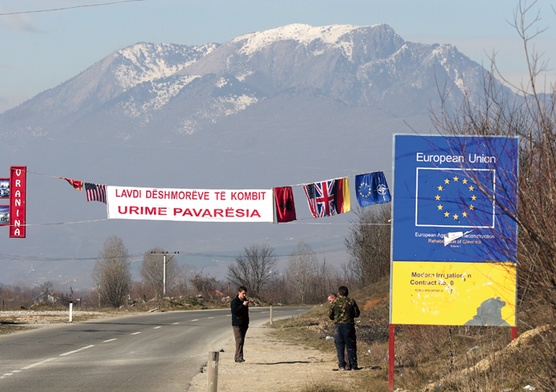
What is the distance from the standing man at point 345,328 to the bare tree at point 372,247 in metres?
47.6

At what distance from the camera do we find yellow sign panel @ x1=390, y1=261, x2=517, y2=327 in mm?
17516

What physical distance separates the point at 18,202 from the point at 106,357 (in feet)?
67.5

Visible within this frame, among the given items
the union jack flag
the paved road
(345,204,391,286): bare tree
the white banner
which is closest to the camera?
the paved road

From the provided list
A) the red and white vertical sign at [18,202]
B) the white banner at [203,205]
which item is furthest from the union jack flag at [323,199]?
the red and white vertical sign at [18,202]

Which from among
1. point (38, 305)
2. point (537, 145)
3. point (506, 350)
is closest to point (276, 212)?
point (506, 350)

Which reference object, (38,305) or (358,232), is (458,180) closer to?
(38,305)

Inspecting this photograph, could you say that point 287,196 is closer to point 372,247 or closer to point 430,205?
point 430,205

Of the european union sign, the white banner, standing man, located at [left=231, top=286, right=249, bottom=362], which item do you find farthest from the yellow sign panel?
the white banner

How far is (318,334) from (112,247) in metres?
109

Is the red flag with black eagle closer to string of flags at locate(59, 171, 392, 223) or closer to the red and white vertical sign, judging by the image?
string of flags at locate(59, 171, 392, 223)

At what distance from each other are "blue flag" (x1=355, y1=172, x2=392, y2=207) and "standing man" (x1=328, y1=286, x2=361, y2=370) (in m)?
15.9

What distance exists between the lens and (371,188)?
3934 cm

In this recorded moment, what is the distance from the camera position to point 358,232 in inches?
3408

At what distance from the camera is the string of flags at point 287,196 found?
38.7m
